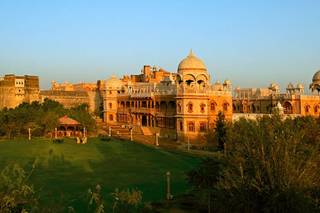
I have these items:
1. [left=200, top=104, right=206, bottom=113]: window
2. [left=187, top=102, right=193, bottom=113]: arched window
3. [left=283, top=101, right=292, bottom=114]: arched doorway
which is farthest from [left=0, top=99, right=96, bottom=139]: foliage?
[left=283, top=101, right=292, bottom=114]: arched doorway

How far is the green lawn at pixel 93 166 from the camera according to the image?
24558mm

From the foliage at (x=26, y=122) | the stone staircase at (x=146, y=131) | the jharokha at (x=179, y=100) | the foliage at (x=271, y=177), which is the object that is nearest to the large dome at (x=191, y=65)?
the jharokha at (x=179, y=100)

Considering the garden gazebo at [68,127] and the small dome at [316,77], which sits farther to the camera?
the small dome at [316,77]

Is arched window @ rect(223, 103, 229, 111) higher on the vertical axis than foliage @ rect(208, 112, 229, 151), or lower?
higher

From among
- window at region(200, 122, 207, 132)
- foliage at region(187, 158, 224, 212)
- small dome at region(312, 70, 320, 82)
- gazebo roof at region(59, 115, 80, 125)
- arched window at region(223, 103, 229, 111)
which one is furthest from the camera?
small dome at region(312, 70, 320, 82)

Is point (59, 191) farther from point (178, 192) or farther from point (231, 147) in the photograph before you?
point (231, 147)

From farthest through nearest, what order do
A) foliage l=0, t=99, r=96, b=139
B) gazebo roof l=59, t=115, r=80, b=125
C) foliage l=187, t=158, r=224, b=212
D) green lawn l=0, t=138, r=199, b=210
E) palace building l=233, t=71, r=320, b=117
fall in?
1. palace building l=233, t=71, r=320, b=117
2. gazebo roof l=59, t=115, r=80, b=125
3. foliage l=0, t=99, r=96, b=139
4. green lawn l=0, t=138, r=199, b=210
5. foliage l=187, t=158, r=224, b=212

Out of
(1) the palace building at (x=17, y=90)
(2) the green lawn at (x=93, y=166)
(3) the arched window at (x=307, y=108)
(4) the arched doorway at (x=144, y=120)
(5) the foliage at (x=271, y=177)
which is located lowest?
(2) the green lawn at (x=93, y=166)

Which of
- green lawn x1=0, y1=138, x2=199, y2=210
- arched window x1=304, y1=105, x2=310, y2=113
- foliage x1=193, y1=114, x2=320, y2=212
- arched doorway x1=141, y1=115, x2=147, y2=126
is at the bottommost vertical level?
green lawn x1=0, y1=138, x2=199, y2=210

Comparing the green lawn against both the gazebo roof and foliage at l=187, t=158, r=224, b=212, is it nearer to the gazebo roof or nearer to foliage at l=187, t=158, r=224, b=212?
foliage at l=187, t=158, r=224, b=212

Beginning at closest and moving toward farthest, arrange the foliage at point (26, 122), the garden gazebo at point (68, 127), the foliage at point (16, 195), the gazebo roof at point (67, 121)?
1. the foliage at point (16, 195)
2. the foliage at point (26, 122)
3. the gazebo roof at point (67, 121)
4. the garden gazebo at point (68, 127)

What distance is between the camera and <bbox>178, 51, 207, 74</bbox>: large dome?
55.2 m

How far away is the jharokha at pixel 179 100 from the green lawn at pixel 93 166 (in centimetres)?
1028

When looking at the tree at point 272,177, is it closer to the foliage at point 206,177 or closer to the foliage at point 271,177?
the foliage at point 271,177
